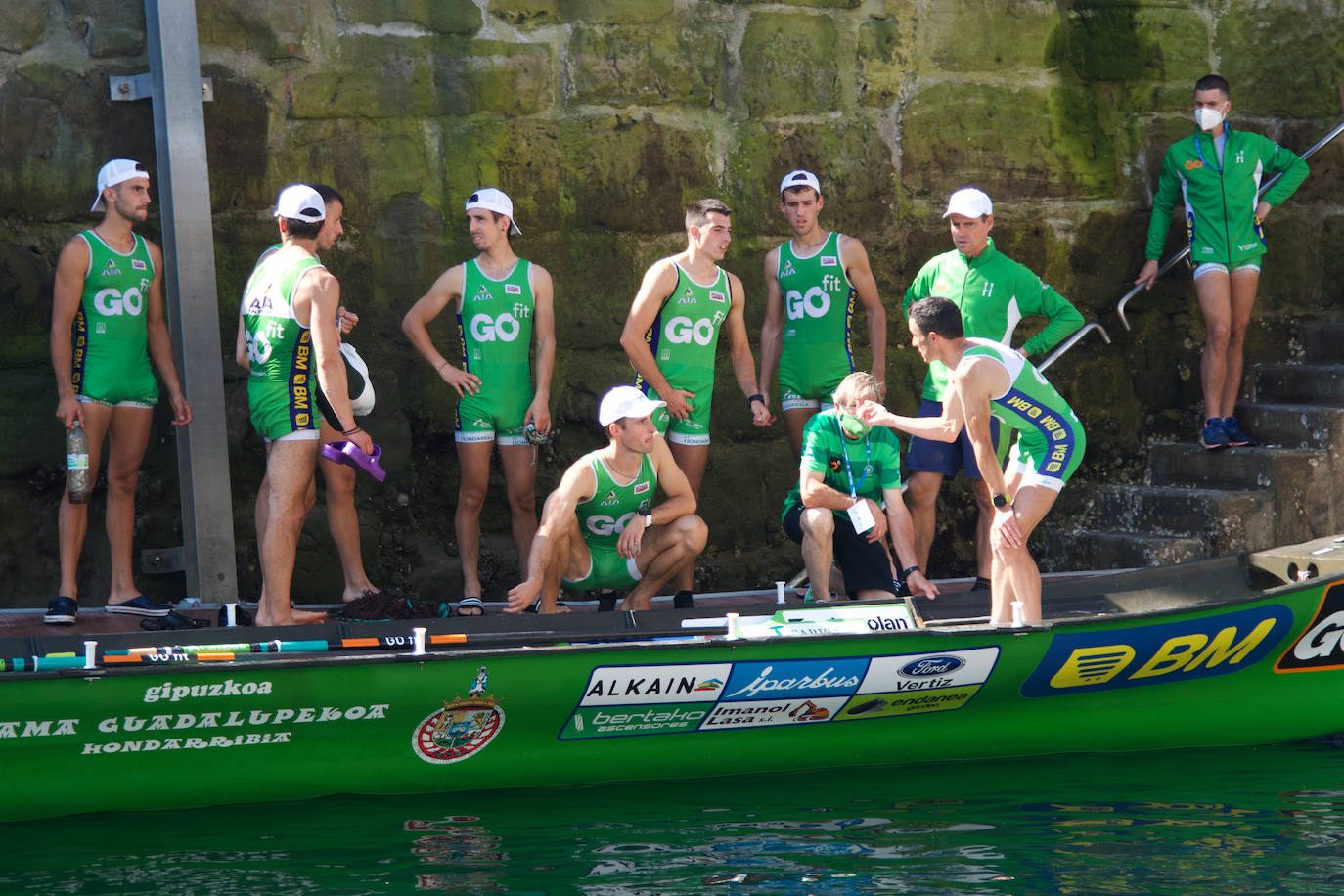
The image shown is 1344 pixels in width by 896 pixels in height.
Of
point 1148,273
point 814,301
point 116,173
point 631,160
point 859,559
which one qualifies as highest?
point 631,160

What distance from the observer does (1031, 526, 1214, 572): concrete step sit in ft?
26.2

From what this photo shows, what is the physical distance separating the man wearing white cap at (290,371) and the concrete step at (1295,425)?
517 cm

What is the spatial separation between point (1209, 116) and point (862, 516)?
11.1ft

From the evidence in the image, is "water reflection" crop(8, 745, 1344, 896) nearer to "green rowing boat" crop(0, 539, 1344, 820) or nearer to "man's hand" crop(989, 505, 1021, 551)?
"green rowing boat" crop(0, 539, 1344, 820)

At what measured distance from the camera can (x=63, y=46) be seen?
731 centimetres

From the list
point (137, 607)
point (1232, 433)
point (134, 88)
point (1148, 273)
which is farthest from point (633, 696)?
point (1148, 273)

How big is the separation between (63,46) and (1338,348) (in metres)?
7.24

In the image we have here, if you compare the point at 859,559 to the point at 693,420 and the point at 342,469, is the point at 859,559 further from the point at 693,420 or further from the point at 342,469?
the point at 342,469

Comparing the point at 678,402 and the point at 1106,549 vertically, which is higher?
the point at 678,402

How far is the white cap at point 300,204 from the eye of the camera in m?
6.39

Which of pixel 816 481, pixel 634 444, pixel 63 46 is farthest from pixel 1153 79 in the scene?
pixel 63 46

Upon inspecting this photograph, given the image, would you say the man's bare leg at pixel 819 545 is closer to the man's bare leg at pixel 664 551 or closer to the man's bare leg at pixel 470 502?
the man's bare leg at pixel 664 551

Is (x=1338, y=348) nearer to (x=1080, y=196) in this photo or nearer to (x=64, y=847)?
(x=1080, y=196)

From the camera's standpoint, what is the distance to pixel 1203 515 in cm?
814
